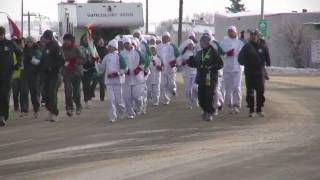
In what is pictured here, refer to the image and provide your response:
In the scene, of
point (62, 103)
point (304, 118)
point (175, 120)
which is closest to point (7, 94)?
point (175, 120)

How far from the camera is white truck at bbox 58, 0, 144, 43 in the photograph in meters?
28.1

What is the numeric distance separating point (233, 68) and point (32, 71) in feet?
15.2

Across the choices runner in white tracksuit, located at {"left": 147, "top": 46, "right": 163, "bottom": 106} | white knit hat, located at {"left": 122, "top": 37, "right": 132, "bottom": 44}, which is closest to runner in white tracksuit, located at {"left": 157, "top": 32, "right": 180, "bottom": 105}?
runner in white tracksuit, located at {"left": 147, "top": 46, "right": 163, "bottom": 106}

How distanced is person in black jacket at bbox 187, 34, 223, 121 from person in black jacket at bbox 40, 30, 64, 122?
298cm

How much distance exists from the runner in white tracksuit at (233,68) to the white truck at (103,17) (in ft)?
39.6

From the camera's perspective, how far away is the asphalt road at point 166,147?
9.44m

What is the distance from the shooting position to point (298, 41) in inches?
2124

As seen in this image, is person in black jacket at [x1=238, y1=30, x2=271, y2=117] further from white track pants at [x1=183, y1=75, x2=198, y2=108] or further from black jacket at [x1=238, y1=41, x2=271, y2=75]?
white track pants at [x1=183, y1=75, x2=198, y2=108]

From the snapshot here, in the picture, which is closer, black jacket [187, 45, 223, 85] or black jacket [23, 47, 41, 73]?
black jacket [187, 45, 223, 85]

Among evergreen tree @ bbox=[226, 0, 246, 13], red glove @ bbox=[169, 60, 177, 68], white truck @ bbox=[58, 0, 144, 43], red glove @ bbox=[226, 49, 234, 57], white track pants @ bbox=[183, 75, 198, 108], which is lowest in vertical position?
white track pants @ bbox=[183, 75, 198, 108]

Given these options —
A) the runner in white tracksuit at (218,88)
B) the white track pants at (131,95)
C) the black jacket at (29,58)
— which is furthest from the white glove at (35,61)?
the runner in white tracksuit at (218,88)

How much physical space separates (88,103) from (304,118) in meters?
5.87

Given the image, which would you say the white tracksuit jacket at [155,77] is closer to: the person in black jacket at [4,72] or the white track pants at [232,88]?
the white track pants at [232,88]

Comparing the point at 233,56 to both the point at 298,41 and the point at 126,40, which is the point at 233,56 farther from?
the point at 298,41
